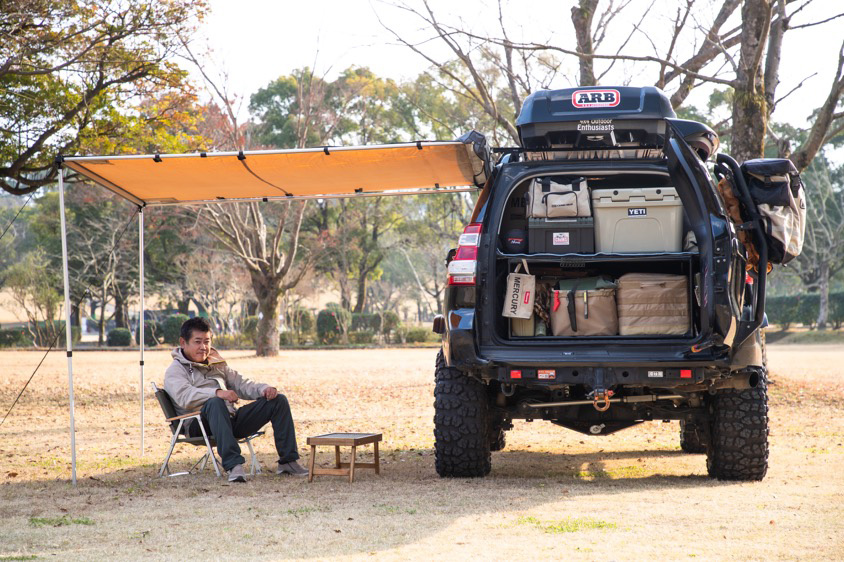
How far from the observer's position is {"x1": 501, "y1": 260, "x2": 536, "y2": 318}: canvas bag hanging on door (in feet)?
18.6

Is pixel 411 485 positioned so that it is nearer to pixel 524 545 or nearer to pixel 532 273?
pixel 532 273

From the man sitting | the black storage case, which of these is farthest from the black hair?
the black storage case

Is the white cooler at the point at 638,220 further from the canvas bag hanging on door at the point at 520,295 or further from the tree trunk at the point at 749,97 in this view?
the tree trunk at the point at 749,97

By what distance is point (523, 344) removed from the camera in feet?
18.2

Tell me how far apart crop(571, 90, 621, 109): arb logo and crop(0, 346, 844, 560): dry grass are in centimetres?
232

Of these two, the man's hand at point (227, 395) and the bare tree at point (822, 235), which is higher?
the bare tree at point (822, 235)

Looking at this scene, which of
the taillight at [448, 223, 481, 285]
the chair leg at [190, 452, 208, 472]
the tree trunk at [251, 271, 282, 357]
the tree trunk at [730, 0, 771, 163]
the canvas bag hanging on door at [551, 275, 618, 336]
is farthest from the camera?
the tree trunk at [251, 271, 282, 357]

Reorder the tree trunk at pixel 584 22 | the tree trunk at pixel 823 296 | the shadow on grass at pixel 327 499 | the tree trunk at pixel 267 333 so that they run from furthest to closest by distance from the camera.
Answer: the tree trunk at pixel 823 296
the tree trunk at pixel 267 333
the tree trunk at pixel 584 22
the shadow on grass at pixel 327 499

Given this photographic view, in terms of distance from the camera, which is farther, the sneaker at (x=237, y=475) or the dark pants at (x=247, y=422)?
the dark pants at (x=247, y=422)

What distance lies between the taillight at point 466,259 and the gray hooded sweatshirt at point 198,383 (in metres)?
1.56

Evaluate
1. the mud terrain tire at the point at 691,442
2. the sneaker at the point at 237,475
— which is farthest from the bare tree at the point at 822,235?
the sneaker at the point at 237,475

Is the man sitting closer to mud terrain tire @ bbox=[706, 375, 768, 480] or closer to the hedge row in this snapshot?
mud terrain tire @ bbox=[706, 375, 768, 480]

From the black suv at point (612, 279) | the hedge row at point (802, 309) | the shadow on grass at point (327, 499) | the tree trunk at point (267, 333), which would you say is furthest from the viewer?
the hedge row at point (802, 309)

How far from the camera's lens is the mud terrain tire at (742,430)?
5.74 meters
